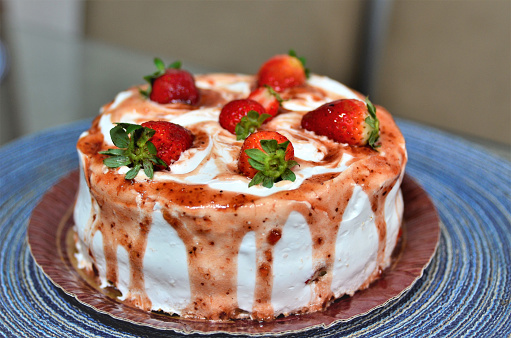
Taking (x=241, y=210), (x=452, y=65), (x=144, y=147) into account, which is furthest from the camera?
(x=452, y=65)

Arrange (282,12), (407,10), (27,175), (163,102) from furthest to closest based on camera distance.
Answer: (282,12)
(407,10)
(27,175)
(163,102)

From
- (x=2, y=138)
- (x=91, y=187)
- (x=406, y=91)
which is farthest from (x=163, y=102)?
(x=406, y=91)

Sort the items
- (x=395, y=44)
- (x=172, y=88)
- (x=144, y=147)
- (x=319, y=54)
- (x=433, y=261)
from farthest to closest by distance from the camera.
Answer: (x=319, y=54) < (x=395, y=44) < (x=172, y=88) < (x=433, y=261) < (x=144, y=147)

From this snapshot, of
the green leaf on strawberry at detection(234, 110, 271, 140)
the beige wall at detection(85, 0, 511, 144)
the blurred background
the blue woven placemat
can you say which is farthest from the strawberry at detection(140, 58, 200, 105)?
the beige wall at detection(85, 0, 511, 144)

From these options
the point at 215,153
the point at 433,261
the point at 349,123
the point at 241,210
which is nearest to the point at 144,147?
the point at 215,153

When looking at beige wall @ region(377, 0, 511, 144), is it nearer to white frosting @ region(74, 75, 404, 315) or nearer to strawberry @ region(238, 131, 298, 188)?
white frosting @ region(74, 75, 404, 315)

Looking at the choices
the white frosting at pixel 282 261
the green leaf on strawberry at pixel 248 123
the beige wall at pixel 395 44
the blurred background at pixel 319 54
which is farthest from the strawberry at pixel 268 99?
the beige wall at pixel 395 44

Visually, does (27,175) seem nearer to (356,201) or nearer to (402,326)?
(356,201)

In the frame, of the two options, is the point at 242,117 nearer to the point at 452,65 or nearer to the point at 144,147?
the point at 144,147
